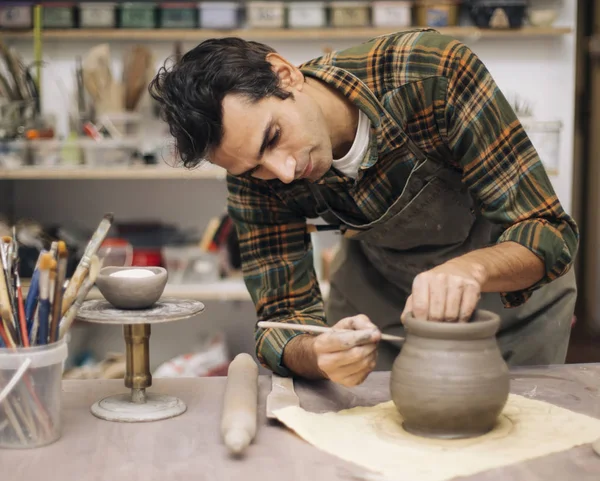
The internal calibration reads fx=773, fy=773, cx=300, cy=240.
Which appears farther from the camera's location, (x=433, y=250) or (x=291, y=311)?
(x=433, y=250)

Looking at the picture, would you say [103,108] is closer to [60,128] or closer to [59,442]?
[60,128]

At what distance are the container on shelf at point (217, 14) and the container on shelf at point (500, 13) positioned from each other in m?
0.97

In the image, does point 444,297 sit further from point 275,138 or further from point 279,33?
point 279,33

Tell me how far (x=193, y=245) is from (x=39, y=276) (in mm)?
2048

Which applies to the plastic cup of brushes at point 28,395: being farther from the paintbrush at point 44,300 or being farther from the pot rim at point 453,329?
the pot rim at point 453,329

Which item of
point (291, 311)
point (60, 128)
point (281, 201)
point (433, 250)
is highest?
point (60, 128)

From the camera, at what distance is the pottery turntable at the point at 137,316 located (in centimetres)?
124

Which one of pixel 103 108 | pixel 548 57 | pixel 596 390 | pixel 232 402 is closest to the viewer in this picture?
pixel 232 402

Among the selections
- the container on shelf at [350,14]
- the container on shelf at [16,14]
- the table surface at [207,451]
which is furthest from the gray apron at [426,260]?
the container on shelf at [16,14]

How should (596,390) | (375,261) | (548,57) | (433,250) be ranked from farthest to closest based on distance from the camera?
1. (548,57)
2. (375,261)
3. (433,250)
4. (596,390)

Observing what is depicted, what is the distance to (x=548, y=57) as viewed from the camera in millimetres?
3230

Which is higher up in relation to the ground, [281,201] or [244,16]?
[244,16]

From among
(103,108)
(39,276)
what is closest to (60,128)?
(103,108)

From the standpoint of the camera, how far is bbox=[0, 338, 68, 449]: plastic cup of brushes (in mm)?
1124
